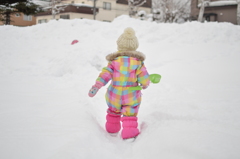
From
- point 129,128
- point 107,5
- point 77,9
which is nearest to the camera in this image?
point 129,128

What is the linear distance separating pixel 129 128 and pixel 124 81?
1.81 feet

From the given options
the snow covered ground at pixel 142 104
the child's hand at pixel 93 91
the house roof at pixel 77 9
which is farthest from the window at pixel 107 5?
the child's hand at pixel 93 91

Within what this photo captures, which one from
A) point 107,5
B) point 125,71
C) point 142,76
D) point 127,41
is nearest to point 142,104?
point 142,76

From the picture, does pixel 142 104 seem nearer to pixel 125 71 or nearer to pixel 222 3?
pixel 125 71

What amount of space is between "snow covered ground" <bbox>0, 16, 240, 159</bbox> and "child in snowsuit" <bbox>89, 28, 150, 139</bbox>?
233 mm

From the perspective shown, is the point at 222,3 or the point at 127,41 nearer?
the point at 127,41

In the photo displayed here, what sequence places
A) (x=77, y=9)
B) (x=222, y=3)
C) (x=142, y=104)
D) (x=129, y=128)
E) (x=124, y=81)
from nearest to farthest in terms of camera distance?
(x=129, y=128) → (x=124, y=81) → (x=142, y=104) → (x=222, y=3) → (x=77, y=9)

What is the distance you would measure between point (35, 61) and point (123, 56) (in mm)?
4760

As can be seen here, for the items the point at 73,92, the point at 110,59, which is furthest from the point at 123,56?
the point at 73,92

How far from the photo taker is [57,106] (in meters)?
2.71

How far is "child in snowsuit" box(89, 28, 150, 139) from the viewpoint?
2.26m

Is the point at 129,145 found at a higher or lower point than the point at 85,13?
lower

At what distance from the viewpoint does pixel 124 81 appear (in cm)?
227

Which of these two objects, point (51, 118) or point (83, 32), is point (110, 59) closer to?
point (51, 118)
